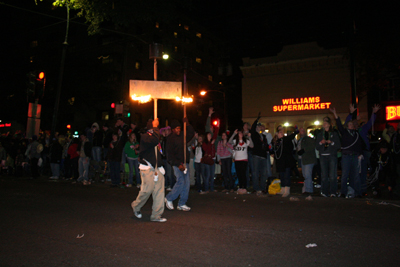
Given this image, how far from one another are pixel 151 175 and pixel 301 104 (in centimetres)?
2963

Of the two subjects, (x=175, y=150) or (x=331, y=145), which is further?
(x=331, y=145)

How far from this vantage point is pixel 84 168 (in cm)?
1341

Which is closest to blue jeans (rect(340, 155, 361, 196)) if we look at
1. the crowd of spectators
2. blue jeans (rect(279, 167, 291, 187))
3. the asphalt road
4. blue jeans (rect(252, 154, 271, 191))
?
the crowd of spectators

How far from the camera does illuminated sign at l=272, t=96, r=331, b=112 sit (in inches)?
1312

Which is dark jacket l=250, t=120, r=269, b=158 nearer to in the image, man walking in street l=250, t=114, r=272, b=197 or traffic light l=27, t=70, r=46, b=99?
man walking in street l=250, t=114, r=272, b=197

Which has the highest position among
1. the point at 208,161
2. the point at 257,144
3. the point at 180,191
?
the point at 257,144

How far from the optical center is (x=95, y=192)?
10.5 metres

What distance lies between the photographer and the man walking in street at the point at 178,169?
7.57 m

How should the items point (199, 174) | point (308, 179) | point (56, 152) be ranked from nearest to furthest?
point (308, 179) < point (199, 174) < point (56, 152)

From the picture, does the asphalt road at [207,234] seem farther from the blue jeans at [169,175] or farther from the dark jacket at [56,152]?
the dark jacket at [56,152]

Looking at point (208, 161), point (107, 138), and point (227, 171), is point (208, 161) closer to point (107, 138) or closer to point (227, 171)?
point (227, 171)

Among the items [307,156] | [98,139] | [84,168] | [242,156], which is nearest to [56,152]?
[84,168]

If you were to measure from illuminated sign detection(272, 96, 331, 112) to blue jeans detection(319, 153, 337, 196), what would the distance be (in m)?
25.4

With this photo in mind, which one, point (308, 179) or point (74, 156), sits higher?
point (74, 156)
